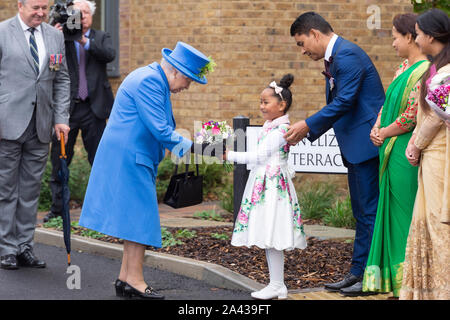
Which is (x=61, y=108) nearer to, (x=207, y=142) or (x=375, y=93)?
(x=207, y=142)

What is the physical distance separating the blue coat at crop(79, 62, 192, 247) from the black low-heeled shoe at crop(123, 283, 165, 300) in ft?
1.24

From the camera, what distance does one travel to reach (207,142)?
5840mm

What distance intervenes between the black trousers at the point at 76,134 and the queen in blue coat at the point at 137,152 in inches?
126

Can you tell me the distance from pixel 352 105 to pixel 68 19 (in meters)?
3.99

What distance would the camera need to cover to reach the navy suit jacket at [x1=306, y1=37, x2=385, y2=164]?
5980mm

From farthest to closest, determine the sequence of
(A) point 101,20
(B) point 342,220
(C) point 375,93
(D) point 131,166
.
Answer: (A) point 101,20 < (B) point 342,220 < (C) point 375,93 < (D) point 131,166

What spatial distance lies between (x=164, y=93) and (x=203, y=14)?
226 inches

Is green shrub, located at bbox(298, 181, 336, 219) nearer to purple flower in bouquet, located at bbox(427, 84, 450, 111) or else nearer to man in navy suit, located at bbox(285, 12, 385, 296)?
man in navy suit, located at bbox(285, 12, 385, 296)

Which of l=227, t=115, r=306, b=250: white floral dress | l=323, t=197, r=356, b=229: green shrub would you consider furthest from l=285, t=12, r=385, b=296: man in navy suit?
l=323, t=197, r=356, b=229: green shrub

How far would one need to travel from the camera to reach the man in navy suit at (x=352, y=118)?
19.6 feet

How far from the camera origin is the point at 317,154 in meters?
7.68

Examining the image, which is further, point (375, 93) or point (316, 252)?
point (316, 252)

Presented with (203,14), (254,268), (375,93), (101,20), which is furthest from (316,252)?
(101,20)

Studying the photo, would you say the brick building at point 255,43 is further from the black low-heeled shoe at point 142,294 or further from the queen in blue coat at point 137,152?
the black low-heeled shoe at point 142,294
